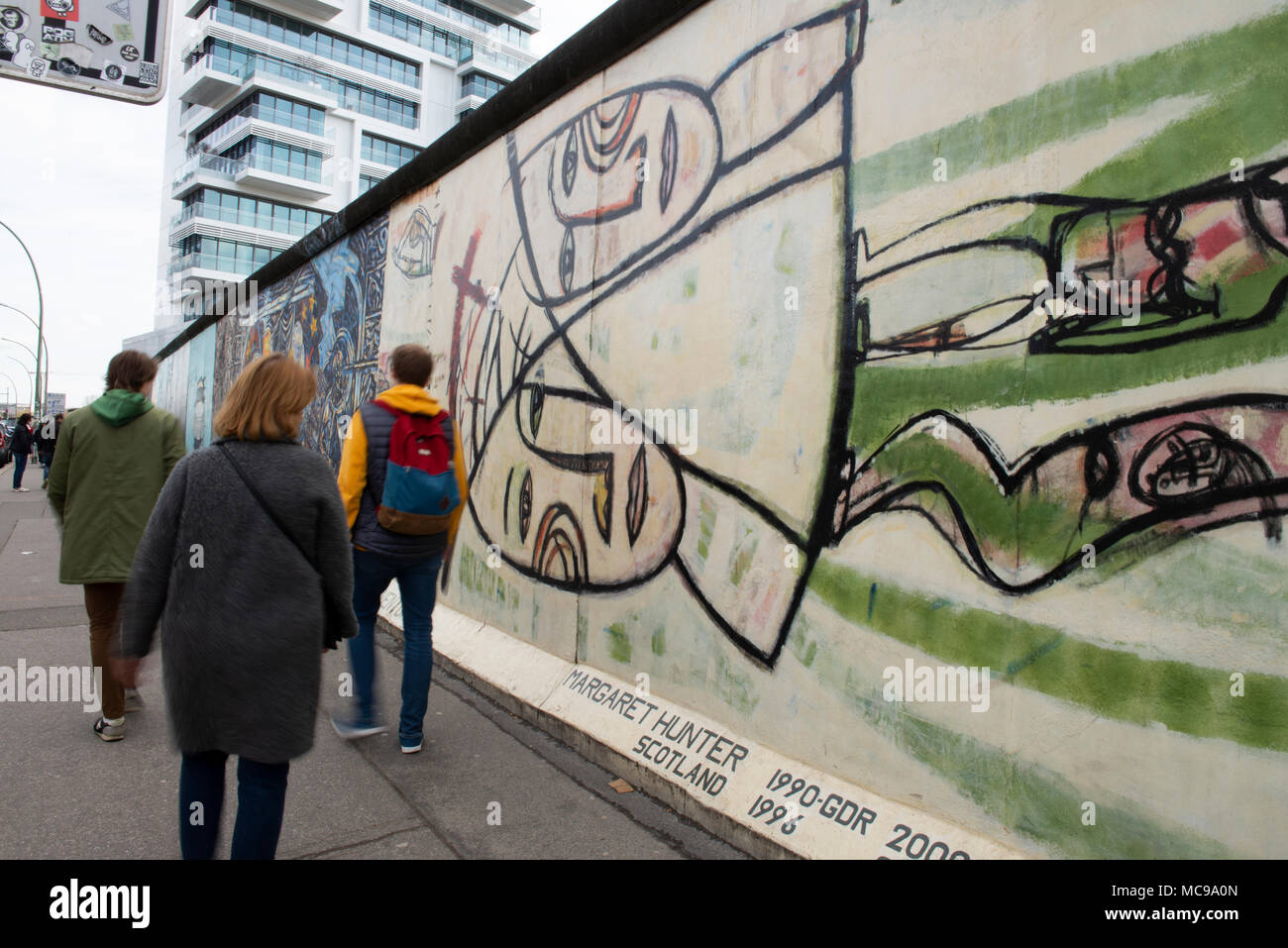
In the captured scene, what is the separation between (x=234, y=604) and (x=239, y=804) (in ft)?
1.73

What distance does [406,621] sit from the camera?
3814 millimetres

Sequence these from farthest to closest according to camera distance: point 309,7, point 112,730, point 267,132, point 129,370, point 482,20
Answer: point 482,20 → point 309,7 → point 267,132 → point 129,370 → point 112,730

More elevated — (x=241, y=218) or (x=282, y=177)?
(x=282, y=177)

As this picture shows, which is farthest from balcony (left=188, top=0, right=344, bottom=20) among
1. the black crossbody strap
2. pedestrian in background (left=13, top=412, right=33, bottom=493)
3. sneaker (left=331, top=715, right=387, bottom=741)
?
the black crossbody strap

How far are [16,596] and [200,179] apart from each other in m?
50.5

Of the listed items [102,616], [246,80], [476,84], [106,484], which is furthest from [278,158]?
[102,616]

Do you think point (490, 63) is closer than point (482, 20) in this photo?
Yes

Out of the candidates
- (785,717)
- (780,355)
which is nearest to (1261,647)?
(785,717)

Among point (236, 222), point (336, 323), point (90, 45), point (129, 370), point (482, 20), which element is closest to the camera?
point (129, 370)

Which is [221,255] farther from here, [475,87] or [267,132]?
[475,87]

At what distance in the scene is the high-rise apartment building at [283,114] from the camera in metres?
49.3

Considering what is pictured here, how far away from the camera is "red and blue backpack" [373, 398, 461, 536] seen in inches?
143

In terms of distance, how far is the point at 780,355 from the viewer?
126 inches

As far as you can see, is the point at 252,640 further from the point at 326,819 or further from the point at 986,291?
the point at 986,291
